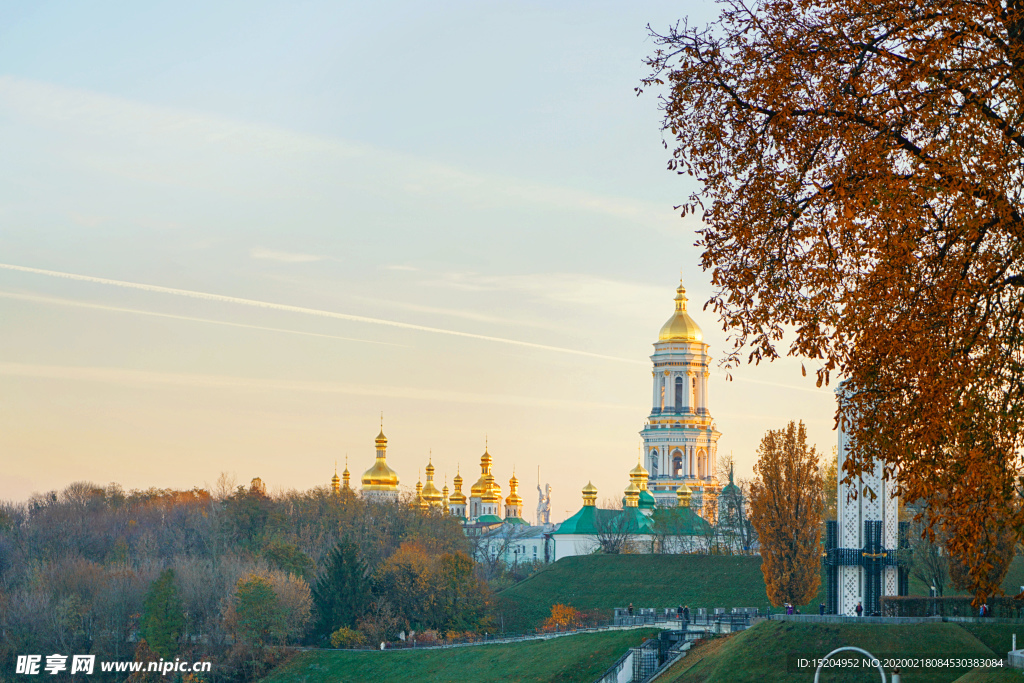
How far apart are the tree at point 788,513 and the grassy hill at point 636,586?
706 inches

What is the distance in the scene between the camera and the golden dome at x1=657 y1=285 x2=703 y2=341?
129 metres

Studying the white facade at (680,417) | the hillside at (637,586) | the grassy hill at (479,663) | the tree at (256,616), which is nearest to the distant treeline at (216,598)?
the tree at (256,616)

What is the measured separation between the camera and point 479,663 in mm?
49938

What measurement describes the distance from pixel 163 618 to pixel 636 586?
1088 inches

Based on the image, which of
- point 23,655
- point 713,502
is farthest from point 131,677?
point 713,502

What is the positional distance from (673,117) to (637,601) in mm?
60010

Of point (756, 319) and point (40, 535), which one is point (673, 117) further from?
point (40, 535)

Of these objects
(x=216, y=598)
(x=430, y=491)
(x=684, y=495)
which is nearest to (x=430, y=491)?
(x=430, y=491)

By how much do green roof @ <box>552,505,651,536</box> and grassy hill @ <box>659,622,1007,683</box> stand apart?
6280cm

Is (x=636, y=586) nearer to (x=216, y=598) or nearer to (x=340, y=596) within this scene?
(x=340, y=596)

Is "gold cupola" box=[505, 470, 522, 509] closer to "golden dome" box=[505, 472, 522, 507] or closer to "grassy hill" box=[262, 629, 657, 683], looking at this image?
"golden dome" box=[505, 472, 522, 507]

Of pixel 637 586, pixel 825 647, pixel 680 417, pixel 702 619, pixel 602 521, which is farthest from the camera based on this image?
pixel 680 417

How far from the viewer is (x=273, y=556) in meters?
71.2

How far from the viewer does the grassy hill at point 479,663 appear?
149 feet
